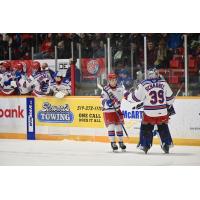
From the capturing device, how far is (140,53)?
633 cm

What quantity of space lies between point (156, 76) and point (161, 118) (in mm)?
424

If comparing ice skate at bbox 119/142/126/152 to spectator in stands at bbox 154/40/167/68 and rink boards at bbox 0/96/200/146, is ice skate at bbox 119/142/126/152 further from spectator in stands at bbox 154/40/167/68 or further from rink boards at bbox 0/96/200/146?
spectator in stands at bbox 154/40/167/68


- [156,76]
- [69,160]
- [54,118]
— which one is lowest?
[69,160]

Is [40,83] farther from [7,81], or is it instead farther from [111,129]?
[111,129]

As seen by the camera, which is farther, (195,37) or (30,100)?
(30,100)

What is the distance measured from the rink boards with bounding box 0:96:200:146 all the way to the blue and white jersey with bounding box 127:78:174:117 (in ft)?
0.26

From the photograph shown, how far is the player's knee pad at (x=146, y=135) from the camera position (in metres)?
6.40

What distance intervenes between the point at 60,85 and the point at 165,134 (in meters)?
1.16

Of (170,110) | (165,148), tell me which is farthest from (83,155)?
(170,110)

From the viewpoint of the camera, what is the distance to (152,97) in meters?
6.42

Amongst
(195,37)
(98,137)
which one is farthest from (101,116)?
(195,37)

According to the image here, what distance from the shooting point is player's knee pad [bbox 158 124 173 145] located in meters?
6.35

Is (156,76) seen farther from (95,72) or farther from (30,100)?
(30,100)

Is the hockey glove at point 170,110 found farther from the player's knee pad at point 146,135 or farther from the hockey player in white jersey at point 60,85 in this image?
the hockey player in white jersey at point 60,85
